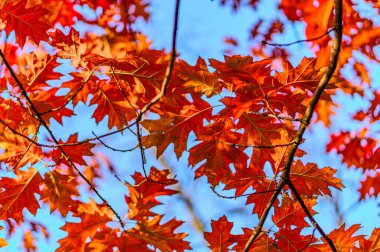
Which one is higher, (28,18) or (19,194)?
(28,18)

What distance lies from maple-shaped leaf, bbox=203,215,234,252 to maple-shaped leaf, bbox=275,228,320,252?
205 millimetres

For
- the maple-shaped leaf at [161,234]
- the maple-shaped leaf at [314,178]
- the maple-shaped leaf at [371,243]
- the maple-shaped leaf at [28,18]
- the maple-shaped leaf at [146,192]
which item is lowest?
the maple-shaped leaf at [371,243]

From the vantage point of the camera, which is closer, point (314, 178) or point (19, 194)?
point (314, 178)

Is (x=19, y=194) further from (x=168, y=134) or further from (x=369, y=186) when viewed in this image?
(x=369, y=186)

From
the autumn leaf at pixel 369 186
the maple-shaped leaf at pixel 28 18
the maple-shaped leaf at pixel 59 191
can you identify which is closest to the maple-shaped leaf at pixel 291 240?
the maple-shaped leaf at pixel 59 191

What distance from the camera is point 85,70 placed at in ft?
6.94

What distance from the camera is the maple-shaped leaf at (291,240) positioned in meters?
1.99

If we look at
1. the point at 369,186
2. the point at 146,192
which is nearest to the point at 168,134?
the point at 146,192

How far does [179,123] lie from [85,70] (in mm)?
510

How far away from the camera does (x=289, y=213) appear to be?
79.9 inches

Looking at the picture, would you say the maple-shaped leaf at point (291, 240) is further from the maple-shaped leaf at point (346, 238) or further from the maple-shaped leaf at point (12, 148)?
the maple-shaped leaf at point (12, 148)

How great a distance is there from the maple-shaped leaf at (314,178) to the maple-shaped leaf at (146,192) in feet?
2.06

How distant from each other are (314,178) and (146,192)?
0.81 meters

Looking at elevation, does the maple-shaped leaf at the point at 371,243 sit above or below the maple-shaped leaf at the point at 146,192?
below
